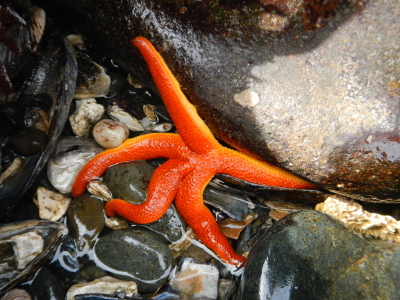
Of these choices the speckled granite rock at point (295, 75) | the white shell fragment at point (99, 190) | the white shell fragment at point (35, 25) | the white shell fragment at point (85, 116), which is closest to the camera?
the speckled granite rock at point (295, 75)

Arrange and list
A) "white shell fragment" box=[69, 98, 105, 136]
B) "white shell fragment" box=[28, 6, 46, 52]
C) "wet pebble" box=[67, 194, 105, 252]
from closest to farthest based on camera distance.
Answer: "white shell fragment" box=[28, 6, 46, 52] → "wet pebble" box=[67, 194, 105, 252] → "white shell fragment" box=[69, 98, 105, 136]

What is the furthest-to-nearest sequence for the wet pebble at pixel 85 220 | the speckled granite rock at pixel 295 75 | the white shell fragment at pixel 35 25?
1. the wet pebble at pixel 85 220
2. the white shell fragment at pixel 35 25
3. the speckled granite rock at pixel 295 75

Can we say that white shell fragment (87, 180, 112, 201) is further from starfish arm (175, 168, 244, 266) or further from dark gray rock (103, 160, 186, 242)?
starfish arm (175, 168, 244, 266)

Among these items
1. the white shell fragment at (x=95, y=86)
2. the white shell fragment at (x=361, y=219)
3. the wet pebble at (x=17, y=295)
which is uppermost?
the white shell fragment at (x=95, y=86)

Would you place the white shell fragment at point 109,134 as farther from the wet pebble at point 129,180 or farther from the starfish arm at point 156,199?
the starfish arm at point 156,199

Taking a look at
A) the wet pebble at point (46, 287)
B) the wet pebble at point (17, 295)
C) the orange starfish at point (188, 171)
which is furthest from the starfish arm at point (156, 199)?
the wet pebble at point (17, 295)

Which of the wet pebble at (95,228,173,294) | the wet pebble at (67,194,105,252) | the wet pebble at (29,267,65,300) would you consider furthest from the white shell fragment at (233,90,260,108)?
the wet pebble at (29,267,65,300)

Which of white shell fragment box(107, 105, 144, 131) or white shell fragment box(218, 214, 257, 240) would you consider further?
white shell fragment box(107, 105, 144, 131)
